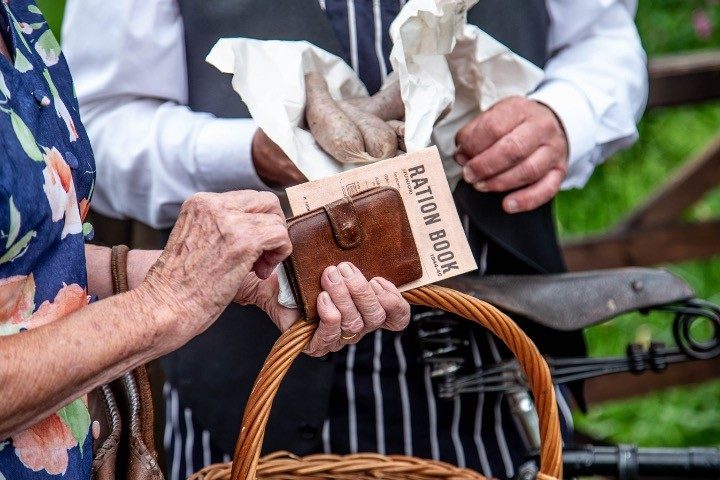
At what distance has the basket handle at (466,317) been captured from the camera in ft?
3.48

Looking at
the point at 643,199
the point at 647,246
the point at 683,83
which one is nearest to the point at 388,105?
the point at 683,83

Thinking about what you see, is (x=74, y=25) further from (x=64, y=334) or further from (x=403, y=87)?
(x=64, y=334)

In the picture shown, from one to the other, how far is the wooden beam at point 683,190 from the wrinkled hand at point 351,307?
1.96m

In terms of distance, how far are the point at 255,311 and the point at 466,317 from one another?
44 centimetres

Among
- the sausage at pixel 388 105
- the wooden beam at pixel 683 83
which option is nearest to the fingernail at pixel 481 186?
the sausage at pixel 388 105

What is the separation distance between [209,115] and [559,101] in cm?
56

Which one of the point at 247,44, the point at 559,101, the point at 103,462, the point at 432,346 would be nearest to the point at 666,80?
the point at 559,101

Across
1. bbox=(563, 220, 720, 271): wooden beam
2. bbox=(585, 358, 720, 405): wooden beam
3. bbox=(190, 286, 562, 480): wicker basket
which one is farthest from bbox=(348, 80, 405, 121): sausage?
bbox=(585, 358, 720, 405): wooden beam

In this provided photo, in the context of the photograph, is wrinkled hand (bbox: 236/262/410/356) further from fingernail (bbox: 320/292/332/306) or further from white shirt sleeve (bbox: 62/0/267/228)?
white shirt sleeve (bbox: 62/0/267/228)

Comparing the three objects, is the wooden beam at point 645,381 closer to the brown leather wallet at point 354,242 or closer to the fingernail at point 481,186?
the fingernail at point 481,186

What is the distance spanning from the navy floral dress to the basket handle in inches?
7.0

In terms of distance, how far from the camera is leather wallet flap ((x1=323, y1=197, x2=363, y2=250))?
1.11 metres

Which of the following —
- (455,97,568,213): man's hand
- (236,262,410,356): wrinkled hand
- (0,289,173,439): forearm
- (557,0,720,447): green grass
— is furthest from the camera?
(557,0,720,447): green grass

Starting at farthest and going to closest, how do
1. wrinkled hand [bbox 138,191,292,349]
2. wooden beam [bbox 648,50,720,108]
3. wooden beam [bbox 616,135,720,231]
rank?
1. wooden beam [bbox 616,135,720,231]
2. wooden beam [bbox 648,50,720,108]
3. wrinkled hand [bbox 138,191,292,349]
